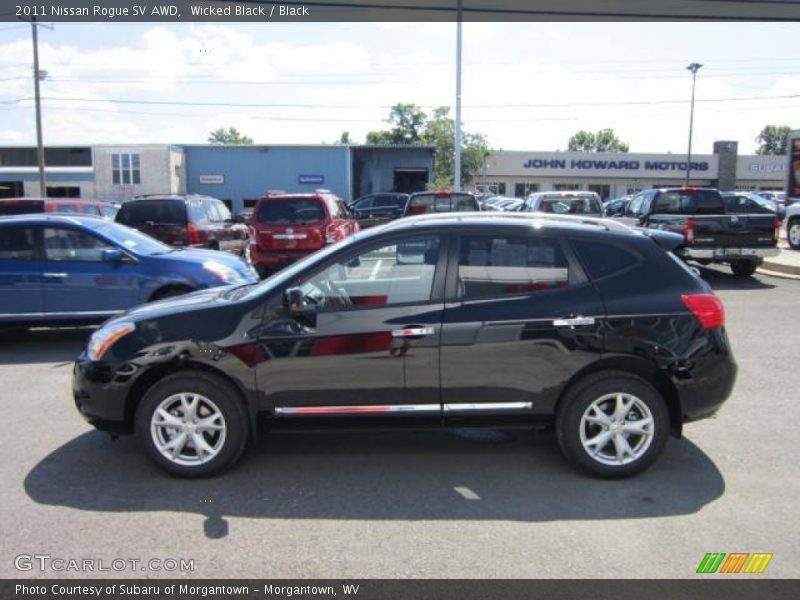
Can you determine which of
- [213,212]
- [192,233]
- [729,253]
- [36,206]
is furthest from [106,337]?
[729,253]

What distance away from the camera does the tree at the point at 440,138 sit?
67000mm

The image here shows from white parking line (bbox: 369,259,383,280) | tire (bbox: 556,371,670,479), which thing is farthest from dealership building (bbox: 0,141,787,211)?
tire (bbox: 556,371,670,479)

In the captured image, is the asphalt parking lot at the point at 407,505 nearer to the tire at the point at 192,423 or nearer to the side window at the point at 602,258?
the tire at the point at 192,423

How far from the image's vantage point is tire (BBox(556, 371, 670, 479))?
423cm

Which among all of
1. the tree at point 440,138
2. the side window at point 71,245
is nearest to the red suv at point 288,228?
the side window at point 71,245

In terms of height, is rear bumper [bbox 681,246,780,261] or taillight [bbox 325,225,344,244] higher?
taillight [bbox 325,225,344,244]

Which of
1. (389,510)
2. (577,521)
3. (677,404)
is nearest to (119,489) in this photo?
(389,510)

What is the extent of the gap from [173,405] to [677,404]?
326 centimetres

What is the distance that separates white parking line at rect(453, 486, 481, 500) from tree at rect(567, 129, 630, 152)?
129524 millimetres

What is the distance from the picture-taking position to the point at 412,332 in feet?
14.0

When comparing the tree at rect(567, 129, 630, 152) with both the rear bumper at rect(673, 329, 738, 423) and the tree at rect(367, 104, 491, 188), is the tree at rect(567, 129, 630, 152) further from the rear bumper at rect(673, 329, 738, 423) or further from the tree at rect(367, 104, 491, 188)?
the rear bumper at rect(673, 329, 738, 423)

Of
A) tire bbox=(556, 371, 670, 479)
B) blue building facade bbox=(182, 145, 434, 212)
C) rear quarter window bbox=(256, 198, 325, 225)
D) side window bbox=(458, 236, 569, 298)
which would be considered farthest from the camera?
blue building facade bbox=(182, 145, 434, 212)

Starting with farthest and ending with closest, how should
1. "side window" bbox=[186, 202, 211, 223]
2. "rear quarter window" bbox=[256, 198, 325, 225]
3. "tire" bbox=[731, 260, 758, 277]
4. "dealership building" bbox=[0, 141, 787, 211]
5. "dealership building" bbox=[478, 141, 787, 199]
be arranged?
1. "dealership building" bbox=[478, 141, 787, 199]
2. "dealership building" bbox=[0, 141, 787, 211]
3. "tire" bbox=[731, 260, 758, 277]
4. "rear quarter window" bbox=[256, 198, 325, 225]
5. "side window" bbox=[186, 202, 211, 223]

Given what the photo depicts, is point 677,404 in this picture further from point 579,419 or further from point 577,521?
point 577,521
